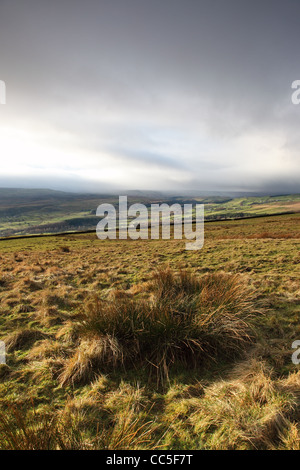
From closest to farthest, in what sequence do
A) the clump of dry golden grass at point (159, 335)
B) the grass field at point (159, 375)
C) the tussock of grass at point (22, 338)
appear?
the grass field at point (159, 375)
the clump of dry golden grass at point (159, 335)
the tussock of grass at point (22, 338)

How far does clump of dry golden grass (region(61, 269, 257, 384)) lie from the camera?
12.3 ft

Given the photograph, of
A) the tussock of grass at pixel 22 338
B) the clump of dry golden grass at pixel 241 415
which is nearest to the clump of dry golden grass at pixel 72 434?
the clump of dry golden grass at pixel 241 415

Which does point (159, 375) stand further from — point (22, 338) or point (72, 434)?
point (22, 338)

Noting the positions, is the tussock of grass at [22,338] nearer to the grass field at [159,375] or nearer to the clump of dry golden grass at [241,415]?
the grass field at [159,375]

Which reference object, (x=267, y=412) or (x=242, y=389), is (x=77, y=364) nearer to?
(x=242, y=389)

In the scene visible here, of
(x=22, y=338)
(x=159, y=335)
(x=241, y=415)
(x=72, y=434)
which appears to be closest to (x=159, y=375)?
(x=159, y=335)

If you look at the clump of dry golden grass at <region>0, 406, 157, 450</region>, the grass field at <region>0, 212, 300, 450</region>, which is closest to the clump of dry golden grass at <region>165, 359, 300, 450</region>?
the grass field at <region>0, 212, 300, 450</region>

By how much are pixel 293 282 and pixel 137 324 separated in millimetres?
6752

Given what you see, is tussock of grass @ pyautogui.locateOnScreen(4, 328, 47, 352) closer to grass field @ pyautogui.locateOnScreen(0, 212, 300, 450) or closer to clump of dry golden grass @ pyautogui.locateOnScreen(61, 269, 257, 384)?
grass field @ pyautogui.locateOnScreen(0, 212, 300, 450)

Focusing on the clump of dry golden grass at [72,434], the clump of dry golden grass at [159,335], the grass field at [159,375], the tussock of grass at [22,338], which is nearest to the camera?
the clump of dry golden grass at [72,434]

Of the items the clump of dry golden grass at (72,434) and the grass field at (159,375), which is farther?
the grass field at (159,375)

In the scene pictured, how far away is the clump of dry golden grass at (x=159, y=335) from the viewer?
375 centimetres
